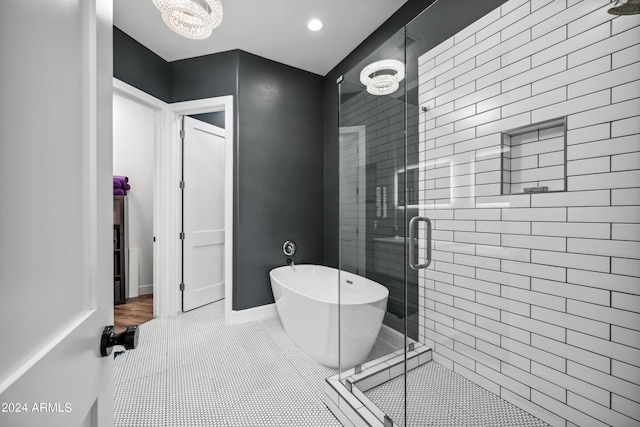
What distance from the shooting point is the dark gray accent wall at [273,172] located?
2.91 m

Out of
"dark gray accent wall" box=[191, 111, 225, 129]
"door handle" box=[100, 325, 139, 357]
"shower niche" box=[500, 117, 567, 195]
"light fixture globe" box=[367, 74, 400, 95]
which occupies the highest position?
"dark gray accent wall" box=[191, 111, 225, 129]

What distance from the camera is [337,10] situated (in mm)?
2340

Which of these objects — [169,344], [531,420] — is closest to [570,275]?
[531,420]

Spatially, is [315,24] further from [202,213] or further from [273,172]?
[202,213]

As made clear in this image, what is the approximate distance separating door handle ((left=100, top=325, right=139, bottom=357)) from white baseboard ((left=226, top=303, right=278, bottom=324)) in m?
2.39

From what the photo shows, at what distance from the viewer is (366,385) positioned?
1.62m

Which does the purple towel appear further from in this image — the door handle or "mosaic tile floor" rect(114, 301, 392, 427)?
the door handle

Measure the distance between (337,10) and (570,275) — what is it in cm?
248

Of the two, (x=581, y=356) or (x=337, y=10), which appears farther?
(x=337, y=10)

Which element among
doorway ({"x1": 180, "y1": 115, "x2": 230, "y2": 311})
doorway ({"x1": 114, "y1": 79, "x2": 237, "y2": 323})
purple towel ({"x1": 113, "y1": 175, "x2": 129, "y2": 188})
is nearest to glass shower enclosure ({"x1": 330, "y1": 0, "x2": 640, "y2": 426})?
doorway ({"x1": 114, "y1": 79, "x2": 237, "y2": 323})

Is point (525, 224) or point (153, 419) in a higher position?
point (525, 224)

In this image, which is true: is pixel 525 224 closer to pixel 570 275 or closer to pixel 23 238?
pixel 570 275

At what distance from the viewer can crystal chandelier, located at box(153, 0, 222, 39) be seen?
5.84 feet

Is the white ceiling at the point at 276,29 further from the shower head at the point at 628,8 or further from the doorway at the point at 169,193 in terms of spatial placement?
the shower head at the point at 628,8
